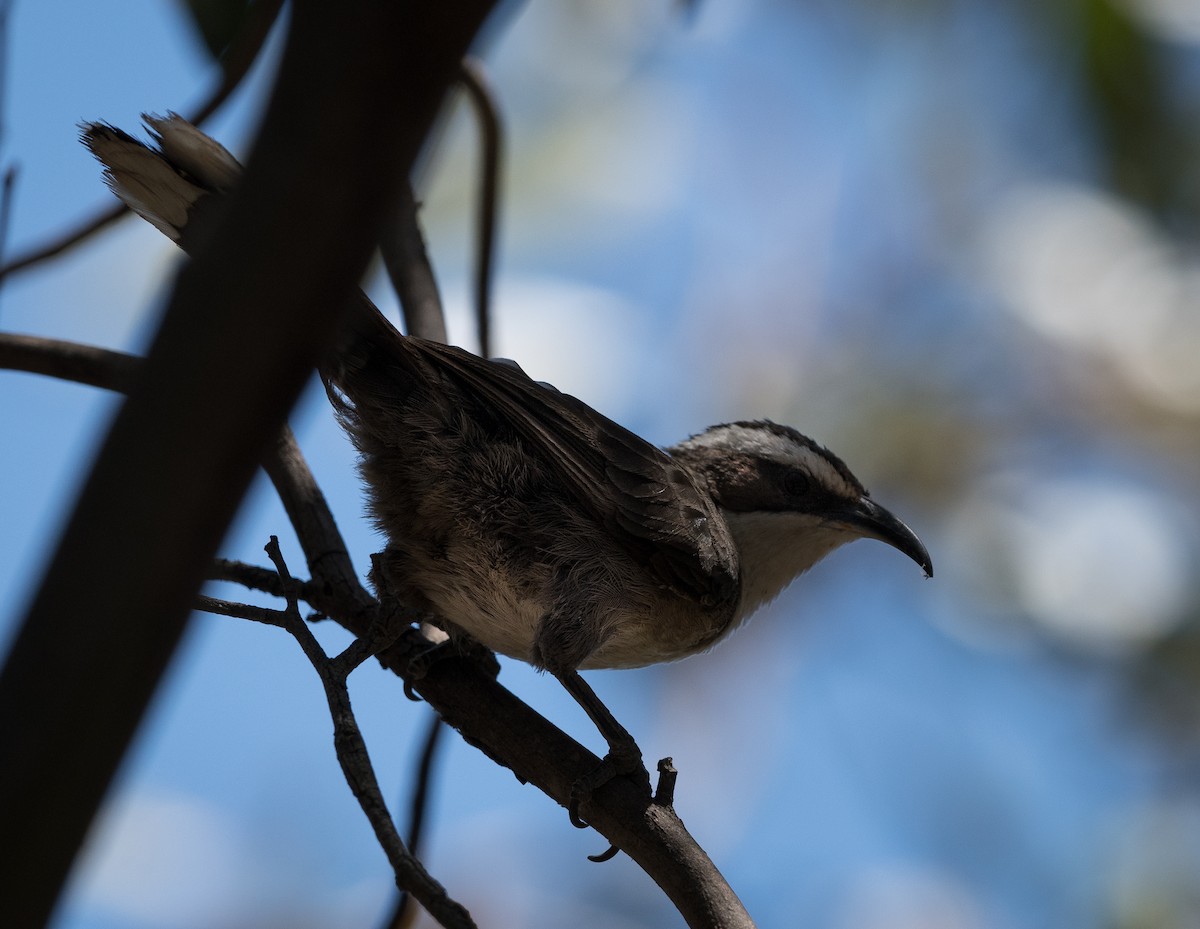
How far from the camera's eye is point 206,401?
3.49 ft

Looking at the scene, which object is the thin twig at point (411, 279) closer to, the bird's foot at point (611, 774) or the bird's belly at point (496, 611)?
the bird's belly at point (496, 611)

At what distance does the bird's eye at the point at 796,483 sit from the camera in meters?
4.71

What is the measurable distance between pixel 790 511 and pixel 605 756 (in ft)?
5.23

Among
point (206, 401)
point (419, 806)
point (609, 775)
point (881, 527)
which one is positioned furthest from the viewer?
point (881, 527)

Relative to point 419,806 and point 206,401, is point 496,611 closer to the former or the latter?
point 419,806

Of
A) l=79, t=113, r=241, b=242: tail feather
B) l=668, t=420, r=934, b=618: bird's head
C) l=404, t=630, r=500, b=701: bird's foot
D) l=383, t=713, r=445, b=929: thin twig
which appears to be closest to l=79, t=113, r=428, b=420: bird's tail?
l=79, t=113, r=241, b=242: tail feather

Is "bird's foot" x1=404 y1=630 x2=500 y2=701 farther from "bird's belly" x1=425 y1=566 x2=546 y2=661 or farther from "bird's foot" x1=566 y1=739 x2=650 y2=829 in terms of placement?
"bird's foot" x1=566 y1=739 x2=650 y2=829

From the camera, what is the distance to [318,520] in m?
3.80

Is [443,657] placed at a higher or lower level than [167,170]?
lower

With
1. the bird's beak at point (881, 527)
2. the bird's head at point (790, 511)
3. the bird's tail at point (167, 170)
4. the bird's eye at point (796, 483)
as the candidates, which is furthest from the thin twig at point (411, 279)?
the bird's beak at point (881, 527)

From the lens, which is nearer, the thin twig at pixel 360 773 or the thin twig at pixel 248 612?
the thin twig at pixel 360 773

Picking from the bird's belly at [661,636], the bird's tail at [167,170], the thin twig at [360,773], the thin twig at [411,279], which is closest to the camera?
the thin twig at [360,773]

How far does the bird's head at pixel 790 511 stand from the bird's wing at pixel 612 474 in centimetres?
37

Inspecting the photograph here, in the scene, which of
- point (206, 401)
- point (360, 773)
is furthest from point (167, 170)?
point (206, 401)
